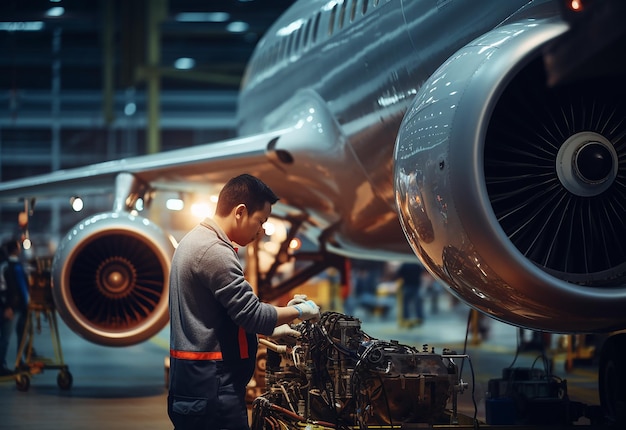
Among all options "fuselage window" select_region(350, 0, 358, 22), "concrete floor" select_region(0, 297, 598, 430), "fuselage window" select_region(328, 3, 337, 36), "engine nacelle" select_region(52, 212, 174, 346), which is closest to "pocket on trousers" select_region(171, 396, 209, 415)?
"concrete floor" select_region(0, 297, 598, 430)

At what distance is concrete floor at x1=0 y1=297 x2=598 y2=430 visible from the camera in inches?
318

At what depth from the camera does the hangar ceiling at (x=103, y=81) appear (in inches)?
1188

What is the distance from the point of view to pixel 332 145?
28.2 ft

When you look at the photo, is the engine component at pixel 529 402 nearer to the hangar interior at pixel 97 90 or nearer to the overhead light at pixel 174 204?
the overhead light at pixel 174 204

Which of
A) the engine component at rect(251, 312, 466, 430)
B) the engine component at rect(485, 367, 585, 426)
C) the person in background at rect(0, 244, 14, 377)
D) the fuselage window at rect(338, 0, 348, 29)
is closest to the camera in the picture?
the engine component at rect(251, 312, 466, 430)

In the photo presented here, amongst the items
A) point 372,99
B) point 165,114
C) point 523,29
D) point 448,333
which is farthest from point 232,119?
point 523,29

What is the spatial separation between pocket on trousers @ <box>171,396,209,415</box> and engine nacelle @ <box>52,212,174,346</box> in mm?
5270

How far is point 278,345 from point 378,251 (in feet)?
14.2

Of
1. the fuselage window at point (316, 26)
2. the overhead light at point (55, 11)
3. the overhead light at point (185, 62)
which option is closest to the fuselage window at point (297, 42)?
the fuselage window at point (316, 26)

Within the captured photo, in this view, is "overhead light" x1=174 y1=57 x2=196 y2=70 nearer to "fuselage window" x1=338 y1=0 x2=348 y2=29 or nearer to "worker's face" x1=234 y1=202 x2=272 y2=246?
"fuselage window" x1=338 y1=0 x2=348 y2=29

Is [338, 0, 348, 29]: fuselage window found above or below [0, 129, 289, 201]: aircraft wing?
above

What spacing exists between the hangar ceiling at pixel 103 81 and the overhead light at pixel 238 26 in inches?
1.5

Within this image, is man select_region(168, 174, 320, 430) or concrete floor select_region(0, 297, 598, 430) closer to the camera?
man select_region(168, 174, 320, 430)

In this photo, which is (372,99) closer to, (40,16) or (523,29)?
(523,29)
